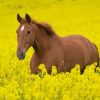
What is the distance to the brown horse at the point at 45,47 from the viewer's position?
1010 cm

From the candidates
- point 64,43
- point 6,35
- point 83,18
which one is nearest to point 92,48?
point 64,43

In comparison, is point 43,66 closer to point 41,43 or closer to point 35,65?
point 35,65

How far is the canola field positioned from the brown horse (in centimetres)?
39

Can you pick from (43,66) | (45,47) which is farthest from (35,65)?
(43,66)

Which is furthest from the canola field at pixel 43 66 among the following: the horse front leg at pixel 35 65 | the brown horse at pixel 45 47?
the brown horse at pixel 45 47

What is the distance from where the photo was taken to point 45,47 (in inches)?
421

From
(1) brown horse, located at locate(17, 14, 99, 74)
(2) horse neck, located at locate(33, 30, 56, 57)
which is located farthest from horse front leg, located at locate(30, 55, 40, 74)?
(2) horse neck, located at locate(33, 30, 56, 57)

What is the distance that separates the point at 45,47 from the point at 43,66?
81.8 inches

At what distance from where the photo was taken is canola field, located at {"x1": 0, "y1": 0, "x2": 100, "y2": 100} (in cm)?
682

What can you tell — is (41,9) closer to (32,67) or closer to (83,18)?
(83,18)

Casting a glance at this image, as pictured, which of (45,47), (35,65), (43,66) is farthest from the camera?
(45,47)

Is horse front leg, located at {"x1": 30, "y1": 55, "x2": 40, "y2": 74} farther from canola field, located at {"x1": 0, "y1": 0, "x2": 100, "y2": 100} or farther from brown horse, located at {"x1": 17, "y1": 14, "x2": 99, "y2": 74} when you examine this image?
canola field, located at {"x1": 0, "y1": 0, "x2": 100, "y2": 100}

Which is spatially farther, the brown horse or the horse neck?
the horse neck

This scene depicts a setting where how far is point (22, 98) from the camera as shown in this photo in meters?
7.02
